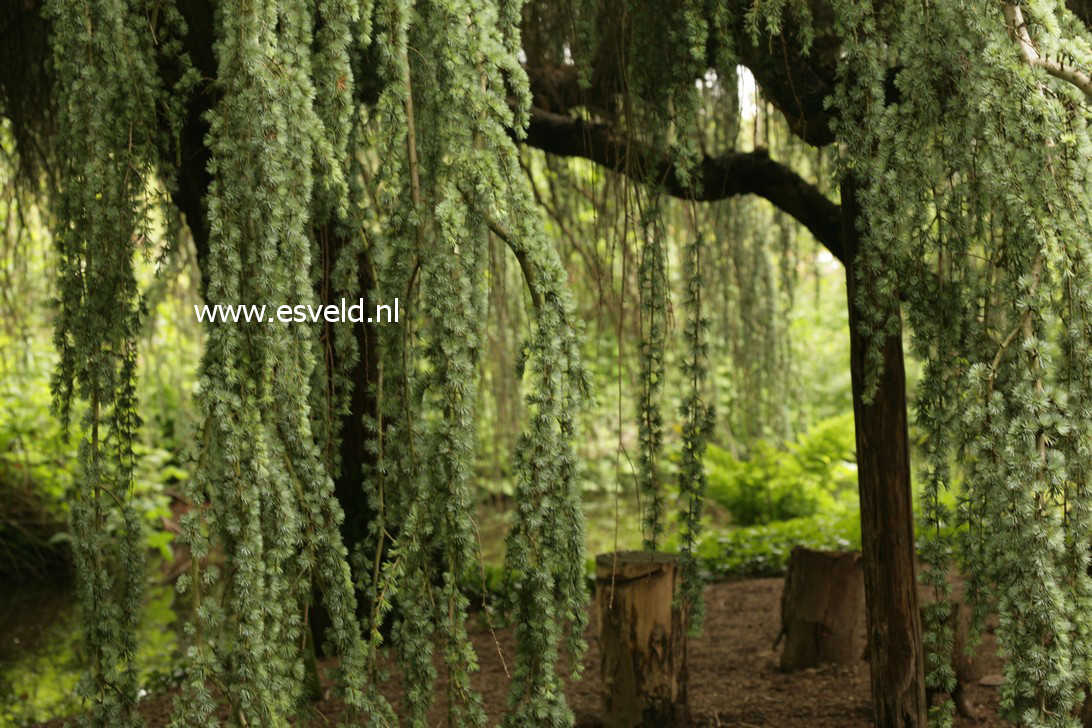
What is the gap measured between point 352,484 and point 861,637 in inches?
69.0

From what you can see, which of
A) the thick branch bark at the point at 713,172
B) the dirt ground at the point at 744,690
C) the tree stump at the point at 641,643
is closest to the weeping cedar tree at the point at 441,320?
the thick branch bark at the point at 713,172

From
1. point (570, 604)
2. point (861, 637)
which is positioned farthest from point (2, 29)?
point (861, 637)

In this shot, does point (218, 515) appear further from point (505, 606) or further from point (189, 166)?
point (189, 166)

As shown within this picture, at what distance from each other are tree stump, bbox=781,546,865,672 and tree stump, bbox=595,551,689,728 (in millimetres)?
593

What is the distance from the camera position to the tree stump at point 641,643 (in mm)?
2754

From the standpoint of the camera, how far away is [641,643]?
2762 millimetres

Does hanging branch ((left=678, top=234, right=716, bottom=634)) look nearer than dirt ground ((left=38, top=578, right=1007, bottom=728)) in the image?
Yes

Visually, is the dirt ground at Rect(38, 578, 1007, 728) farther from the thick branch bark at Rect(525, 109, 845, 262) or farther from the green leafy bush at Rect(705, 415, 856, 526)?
the green leafy bush at Rect(705, 415, 856, 526)

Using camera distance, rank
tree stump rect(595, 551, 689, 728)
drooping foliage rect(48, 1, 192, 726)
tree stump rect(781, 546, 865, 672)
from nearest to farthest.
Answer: drooping foliage rect(48, 1, 192, 726), tree stump rect(595, 551, 689, 728), tree stump rect(781, 546, 865, 672)

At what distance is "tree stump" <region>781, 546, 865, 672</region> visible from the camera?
10.4 ft

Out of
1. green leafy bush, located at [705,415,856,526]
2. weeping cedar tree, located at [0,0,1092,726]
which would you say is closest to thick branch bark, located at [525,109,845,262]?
weeping cedar tree, located at [0,0,1092,726]

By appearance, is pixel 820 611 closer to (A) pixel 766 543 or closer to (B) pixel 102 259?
(A) pixel 766 543

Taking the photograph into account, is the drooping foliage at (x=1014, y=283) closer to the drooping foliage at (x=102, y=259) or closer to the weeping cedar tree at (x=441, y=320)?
the weeping cedar tree at (x=441, y=320)

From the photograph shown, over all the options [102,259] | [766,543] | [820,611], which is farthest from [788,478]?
[102,259]
